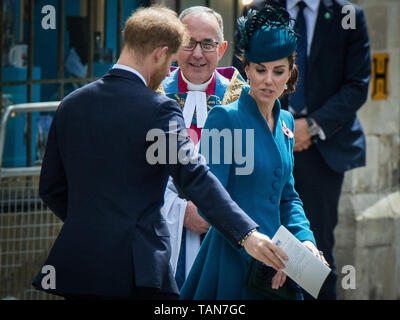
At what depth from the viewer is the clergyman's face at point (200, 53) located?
4488 millimetres

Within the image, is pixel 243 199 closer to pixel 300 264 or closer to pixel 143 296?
pixel 300 264

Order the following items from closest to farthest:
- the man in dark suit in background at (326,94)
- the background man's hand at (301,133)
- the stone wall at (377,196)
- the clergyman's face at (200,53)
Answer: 1. the clergyman's face at (200,53)
2. the background man's hand at (301,133)
3. the man in dark suit in background at (326,94)
4. the stone wall at (377,196)

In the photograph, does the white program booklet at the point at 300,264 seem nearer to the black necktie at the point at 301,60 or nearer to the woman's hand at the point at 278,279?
the woman's hand at the point at 278,279

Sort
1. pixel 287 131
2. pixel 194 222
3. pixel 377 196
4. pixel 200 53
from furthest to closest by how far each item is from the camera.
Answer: pixel 377 196, pixel 200 53, pixel 194 222, pixel 287 131

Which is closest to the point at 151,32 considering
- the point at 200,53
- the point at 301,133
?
the point at 200,53

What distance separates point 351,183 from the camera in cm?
672

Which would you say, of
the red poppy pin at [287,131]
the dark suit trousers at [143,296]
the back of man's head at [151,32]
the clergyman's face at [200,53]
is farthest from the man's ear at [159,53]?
the clergyman's face at [200,53]

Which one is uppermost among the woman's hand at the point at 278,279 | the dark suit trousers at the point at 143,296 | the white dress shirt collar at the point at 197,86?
the white dress shirt collar at the point at 197,86

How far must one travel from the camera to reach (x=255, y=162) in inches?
139

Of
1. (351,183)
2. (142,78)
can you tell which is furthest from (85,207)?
(351,183)

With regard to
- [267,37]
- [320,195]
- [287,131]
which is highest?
[267,37]

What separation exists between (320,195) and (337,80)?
31.8 inches

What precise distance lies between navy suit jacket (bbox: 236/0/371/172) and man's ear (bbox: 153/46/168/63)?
237 centimetres

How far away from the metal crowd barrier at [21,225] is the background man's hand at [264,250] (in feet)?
10.5
